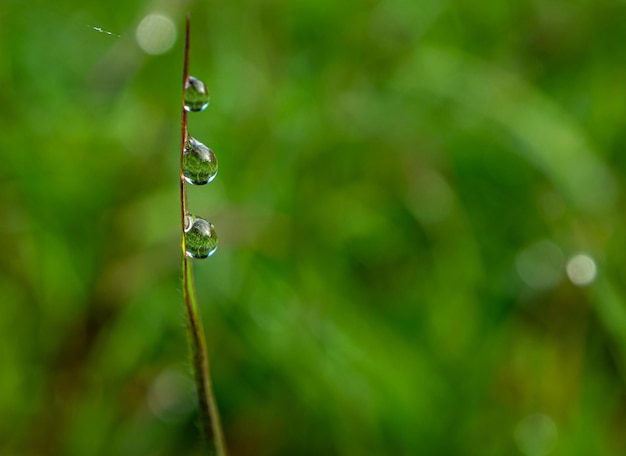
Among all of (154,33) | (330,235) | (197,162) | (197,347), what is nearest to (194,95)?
(197,162)

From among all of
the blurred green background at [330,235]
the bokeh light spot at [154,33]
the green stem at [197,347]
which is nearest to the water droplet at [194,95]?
the green stem at [197,347]

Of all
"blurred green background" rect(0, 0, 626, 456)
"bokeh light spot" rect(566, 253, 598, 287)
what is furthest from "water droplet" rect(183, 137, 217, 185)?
"bokeh light spot" rect(566, 253, 598, 287)

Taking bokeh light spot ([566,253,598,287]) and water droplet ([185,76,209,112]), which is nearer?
water droplet ([185,76,209,112])

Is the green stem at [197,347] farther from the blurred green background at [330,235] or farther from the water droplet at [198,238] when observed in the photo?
the blurred green background at [330,235]

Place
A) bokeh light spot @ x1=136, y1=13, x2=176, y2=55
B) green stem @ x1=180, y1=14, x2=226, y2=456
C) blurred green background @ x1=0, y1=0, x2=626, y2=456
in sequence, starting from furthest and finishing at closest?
bokeh light spot @ x1=136, y1=13, x2=176, y2=55, blurred green background @ x1=0, y1=0, x2=626, y2=456, green stem @ x1=180, y1=14, x2=226, y2=456

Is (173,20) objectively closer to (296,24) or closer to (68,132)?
(68,132)

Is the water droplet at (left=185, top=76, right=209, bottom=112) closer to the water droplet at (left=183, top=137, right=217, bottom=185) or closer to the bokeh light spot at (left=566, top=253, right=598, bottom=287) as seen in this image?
the water droplet at (left=183, top=137, right=217, bottom=185)

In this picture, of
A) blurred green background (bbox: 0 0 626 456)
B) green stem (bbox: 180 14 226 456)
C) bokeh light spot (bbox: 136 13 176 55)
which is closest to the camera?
green stem (bbox: 180 14 226 456)
